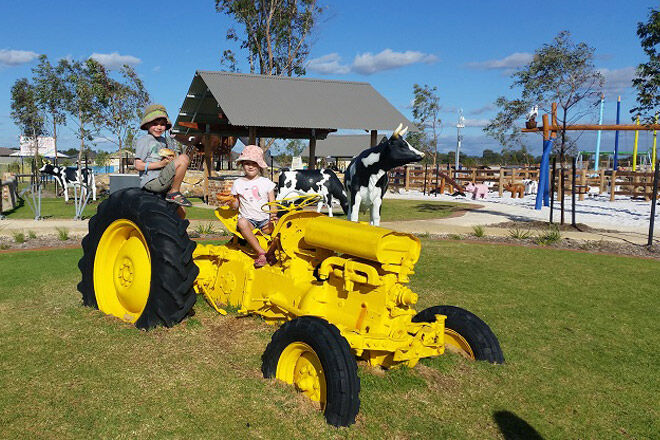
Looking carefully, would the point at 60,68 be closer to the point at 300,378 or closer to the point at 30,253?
the point at 30,253

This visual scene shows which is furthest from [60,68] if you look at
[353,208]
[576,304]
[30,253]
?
[576,304]

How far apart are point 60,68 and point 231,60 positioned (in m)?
9.84

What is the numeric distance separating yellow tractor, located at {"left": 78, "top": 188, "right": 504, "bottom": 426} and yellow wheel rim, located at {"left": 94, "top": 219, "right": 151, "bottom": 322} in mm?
10

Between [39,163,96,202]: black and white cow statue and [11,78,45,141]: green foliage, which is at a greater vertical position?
[11,78,45,141]: green foliage

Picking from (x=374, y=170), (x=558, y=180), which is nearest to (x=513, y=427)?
(x=374, y=170)

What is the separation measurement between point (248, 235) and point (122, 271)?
1.27 meters

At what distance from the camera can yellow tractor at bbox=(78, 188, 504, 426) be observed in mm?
3352

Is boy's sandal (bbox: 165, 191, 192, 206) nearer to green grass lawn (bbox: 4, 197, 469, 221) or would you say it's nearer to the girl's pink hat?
the girl's pink hat

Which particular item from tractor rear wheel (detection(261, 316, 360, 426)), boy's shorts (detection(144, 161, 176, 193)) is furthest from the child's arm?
tractor rear wheel (detection(261, 316, 360, 426))

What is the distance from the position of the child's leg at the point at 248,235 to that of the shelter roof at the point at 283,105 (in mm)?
10796

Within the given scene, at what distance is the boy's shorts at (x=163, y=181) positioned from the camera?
15.6ft

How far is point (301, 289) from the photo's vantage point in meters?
4.08

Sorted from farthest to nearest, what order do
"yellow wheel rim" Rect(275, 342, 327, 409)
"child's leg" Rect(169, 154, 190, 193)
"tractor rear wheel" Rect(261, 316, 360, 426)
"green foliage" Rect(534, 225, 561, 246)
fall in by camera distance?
"green foliage" Rect(534, 225, 561, 246), "child's leg" Rect(169, 154, 190, 193), "yellow wheel rim" Rect(275, 342, 327, 409), "tractor rear wheel" Rect(261, 316, 360, 426)

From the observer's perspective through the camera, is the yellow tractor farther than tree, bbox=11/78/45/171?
No
